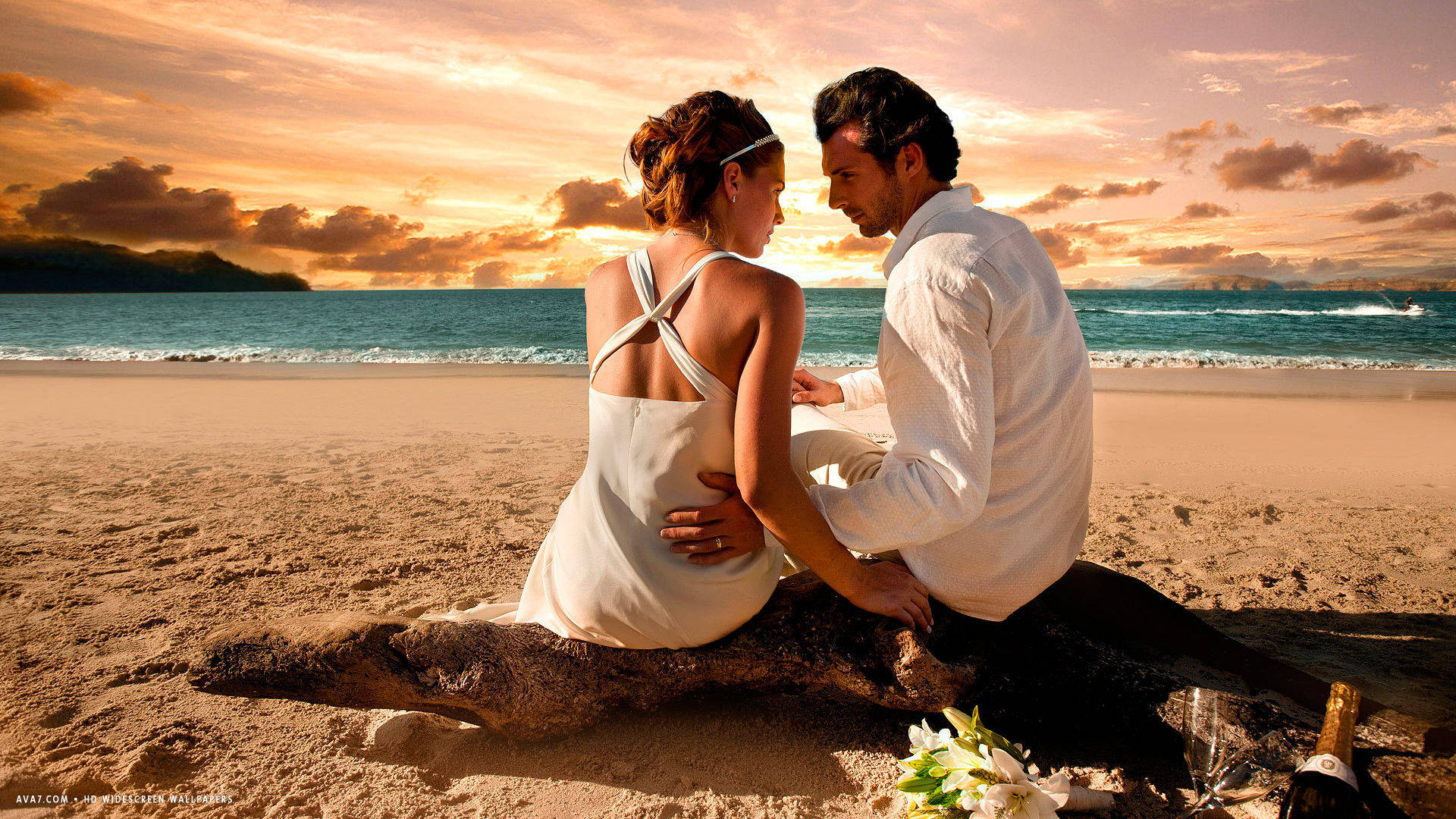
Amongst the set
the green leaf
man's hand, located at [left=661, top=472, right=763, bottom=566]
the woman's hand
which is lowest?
the green leaf

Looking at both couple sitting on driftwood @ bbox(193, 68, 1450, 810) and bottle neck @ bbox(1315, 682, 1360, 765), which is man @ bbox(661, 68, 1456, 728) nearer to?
couple sitting on driftwood @ bbox(193, 68, 1450, 810)

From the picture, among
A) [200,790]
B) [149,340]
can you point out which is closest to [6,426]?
[200,790]

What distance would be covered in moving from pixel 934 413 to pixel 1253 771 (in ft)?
4.00

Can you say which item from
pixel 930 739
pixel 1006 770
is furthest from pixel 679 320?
pixel 1006 770

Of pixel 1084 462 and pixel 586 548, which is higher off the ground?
pixel 1084 462

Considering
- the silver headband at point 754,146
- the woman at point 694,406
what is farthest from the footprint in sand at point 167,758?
the silver headband at point 754,146

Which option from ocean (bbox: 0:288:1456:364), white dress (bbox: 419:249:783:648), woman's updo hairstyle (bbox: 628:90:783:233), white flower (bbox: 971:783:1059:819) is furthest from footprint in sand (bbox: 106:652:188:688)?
ocean (bbox: 0:288:1456:364)

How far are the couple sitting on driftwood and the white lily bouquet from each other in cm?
33

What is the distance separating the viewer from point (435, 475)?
5.91m

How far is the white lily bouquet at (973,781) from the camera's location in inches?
64.1

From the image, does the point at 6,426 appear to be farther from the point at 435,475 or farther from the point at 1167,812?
the point at 1167,812

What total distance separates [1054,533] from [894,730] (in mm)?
826

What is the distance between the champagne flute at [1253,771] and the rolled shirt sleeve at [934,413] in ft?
3.03

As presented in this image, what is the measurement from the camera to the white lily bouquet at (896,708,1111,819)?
1629 millimetres
